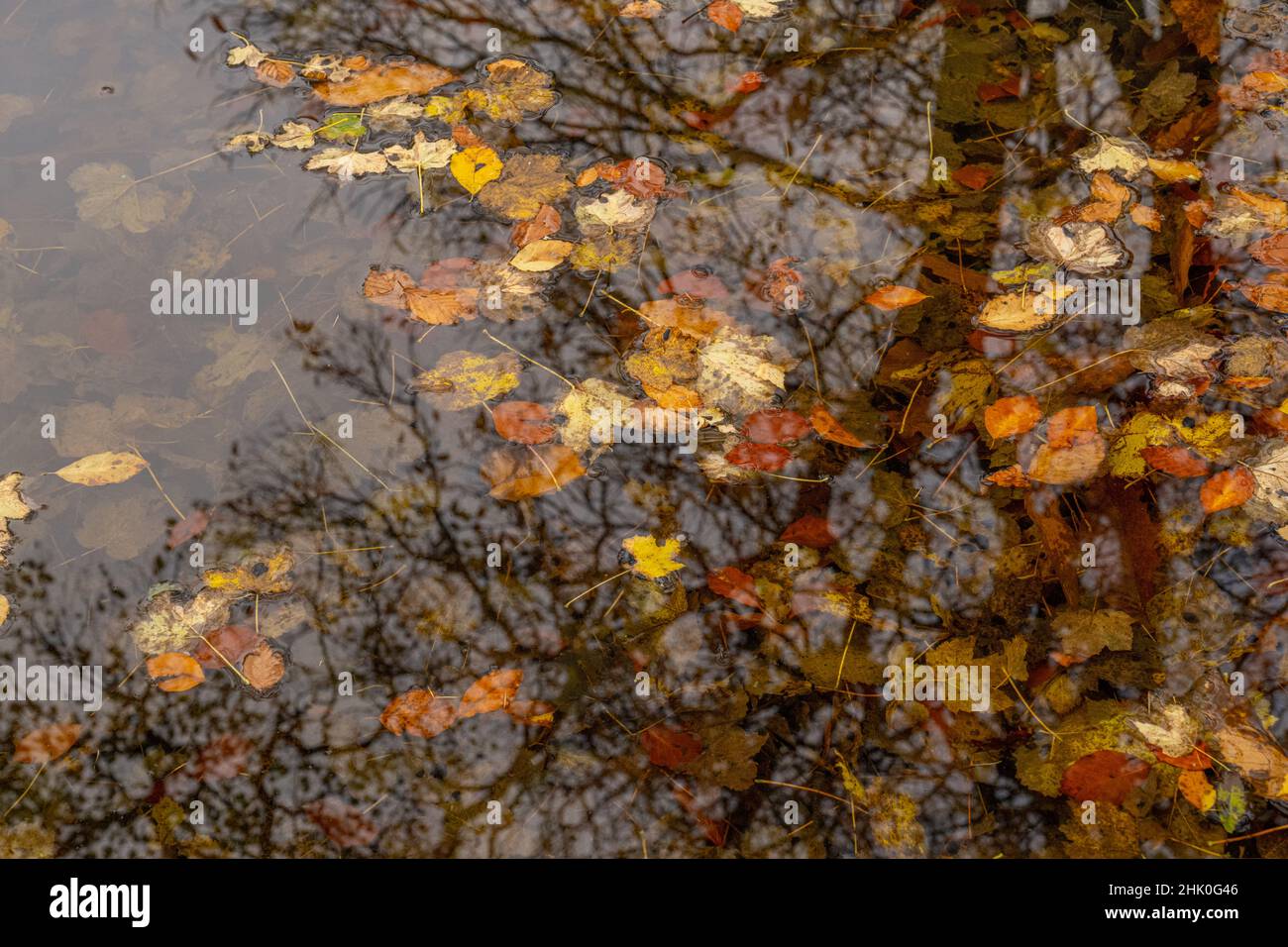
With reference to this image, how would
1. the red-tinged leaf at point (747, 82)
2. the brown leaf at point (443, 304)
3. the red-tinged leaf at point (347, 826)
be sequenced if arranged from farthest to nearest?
1. the red-tinged leaf at point (747, 82)
2. the brown leaf at point (443, 304)
3. the red-tinged leaf at point (347, 826)

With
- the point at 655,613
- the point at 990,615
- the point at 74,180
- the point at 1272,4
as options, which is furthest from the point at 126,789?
the point at 1272,4

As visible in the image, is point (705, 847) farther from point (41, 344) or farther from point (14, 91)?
point (14, 91)

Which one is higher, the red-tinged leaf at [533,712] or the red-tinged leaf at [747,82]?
the red-tinged leaf at [747,82]

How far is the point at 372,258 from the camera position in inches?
59.2

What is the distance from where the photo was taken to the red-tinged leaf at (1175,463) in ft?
4.74

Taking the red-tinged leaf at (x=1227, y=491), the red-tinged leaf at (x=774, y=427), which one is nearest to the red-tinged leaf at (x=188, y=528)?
the red-tinged leaf at (x=774, y=427)

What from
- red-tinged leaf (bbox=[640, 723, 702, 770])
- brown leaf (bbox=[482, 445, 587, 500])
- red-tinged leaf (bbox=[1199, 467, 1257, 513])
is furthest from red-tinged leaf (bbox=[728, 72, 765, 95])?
red-tinged leaf (bbox=[640, 723, 702, 770])

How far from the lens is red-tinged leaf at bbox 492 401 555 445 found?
4.76ft

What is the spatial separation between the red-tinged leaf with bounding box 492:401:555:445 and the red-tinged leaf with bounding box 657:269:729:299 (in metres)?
0.30

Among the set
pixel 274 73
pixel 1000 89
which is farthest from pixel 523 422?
pixel 1000 89

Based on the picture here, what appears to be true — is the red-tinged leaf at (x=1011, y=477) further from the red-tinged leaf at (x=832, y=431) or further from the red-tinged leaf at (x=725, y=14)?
the red-tinged leaf at (x=725, y=14)

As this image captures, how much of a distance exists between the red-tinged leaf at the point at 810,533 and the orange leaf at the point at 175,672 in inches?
37.7

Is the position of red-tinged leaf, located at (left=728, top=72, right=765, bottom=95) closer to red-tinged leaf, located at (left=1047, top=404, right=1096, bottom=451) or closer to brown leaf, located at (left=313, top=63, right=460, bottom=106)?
brown leaf, located at (left=313, top=63, right=460, bottom=106)

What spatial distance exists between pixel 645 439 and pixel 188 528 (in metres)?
0.75
